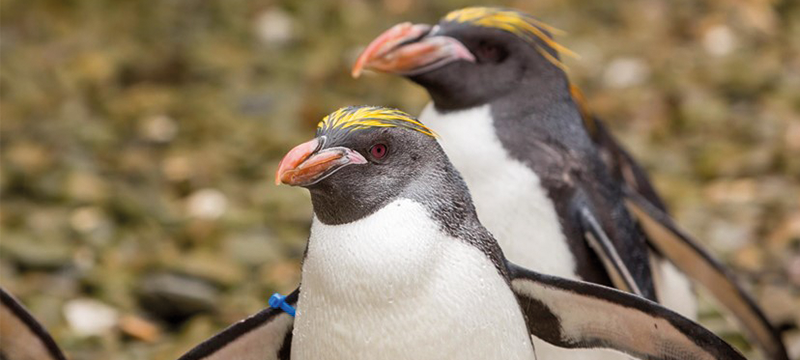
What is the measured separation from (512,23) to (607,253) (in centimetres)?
49

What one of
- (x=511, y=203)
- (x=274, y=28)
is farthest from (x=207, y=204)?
(x=511, y=203)

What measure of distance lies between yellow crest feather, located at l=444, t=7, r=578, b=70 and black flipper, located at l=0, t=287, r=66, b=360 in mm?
1003

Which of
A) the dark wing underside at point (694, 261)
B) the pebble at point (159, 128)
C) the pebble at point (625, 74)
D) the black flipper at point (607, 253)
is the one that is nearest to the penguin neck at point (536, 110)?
Result: the black flipper at point (607, 253)

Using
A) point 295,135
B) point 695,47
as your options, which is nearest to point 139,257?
point 295,135

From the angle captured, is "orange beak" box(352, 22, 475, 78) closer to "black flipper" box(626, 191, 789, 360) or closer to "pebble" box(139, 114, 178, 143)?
"black flipper" box(626, 191, 789, 360)

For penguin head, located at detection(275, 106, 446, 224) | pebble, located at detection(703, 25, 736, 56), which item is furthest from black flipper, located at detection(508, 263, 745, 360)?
pebble, located at detection(703, 25, 736, 56)

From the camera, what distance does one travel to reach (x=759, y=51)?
5.32 meters

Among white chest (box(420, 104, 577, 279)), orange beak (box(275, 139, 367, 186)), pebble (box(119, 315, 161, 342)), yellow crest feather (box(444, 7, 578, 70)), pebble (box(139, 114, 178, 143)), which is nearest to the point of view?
orange beak (box(275, 139, 367, 186))

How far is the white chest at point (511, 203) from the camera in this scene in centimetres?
240

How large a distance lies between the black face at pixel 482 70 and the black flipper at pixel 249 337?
0.62m

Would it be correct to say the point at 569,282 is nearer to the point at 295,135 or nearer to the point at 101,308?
the point at 101,308

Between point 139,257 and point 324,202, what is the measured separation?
199cm

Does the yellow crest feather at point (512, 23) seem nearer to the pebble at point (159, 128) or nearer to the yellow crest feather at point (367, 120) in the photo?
the yellow crest feather at point (367, 120)

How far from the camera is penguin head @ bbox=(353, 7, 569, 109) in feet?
8.03
